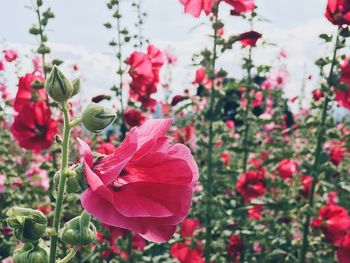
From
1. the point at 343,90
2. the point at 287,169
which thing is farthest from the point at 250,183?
the point at 343,90

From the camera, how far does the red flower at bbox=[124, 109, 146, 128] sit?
9.10 ft

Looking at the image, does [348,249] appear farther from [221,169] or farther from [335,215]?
[221,169]

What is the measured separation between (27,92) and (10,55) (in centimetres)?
113

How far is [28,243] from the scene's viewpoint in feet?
2.82

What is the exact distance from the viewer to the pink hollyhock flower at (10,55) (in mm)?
3375

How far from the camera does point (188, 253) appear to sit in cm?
280

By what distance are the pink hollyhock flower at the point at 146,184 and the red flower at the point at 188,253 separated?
2.06m

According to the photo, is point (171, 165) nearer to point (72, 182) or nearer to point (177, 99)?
point (72, 182)

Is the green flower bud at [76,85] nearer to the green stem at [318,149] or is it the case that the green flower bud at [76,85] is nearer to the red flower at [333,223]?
the green stem at [318,149]

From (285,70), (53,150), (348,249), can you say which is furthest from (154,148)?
(285,70)

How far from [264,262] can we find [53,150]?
60.5 inches

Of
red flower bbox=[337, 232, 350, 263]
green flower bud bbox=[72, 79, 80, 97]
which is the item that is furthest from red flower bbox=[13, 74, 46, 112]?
red flower bbox=[337, 232, 350, 263]

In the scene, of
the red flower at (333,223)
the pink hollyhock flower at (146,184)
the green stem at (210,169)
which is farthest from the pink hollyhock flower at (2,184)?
the pink hollyhock flower at (146,184)

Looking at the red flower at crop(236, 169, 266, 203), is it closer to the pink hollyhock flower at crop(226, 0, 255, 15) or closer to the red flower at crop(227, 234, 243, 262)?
the red flower at crop(227, 234, 243, 262)
